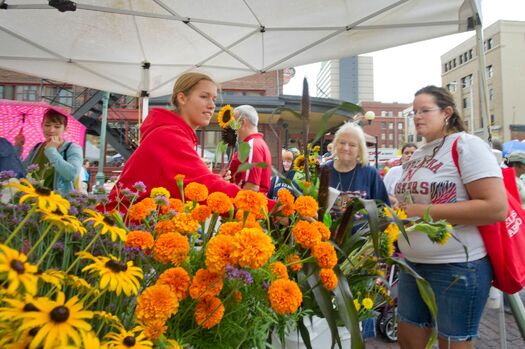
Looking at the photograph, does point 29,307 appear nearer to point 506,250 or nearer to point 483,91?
point 506,250

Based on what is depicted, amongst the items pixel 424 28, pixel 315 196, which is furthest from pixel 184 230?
pixel 424 28

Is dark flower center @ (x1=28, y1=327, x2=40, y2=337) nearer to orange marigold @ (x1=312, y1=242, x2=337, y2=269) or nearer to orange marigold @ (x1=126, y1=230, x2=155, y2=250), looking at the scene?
orange marigold @ (x1=126, y1=230, x2=155, y2=250)

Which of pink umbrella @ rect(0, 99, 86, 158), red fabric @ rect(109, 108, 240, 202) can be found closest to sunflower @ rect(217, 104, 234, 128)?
red fabric @ rect(109, 108, 240, 202)

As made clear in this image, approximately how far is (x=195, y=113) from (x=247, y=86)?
655 inches

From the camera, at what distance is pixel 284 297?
0.59m

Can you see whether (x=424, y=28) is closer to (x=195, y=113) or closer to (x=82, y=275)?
(x=195, y=113)

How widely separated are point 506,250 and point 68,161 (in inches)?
113

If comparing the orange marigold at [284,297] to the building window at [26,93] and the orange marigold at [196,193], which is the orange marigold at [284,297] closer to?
the orange marigold at [196,193]

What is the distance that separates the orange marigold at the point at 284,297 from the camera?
1.92 ft

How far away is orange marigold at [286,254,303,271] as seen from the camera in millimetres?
747

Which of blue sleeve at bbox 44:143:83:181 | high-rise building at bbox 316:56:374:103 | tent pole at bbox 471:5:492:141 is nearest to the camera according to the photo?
blue sleeve at bbox 44:143:83:181

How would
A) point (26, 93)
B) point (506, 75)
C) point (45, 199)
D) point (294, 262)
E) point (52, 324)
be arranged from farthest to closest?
1. point (506, 75)
2. point (26, 93)
3. point (294, 262)
4. point (45, 199)
5. point (52, 324)

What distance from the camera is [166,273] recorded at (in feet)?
1.99

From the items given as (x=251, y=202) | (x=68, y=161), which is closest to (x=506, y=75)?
(x=68, y=161)
